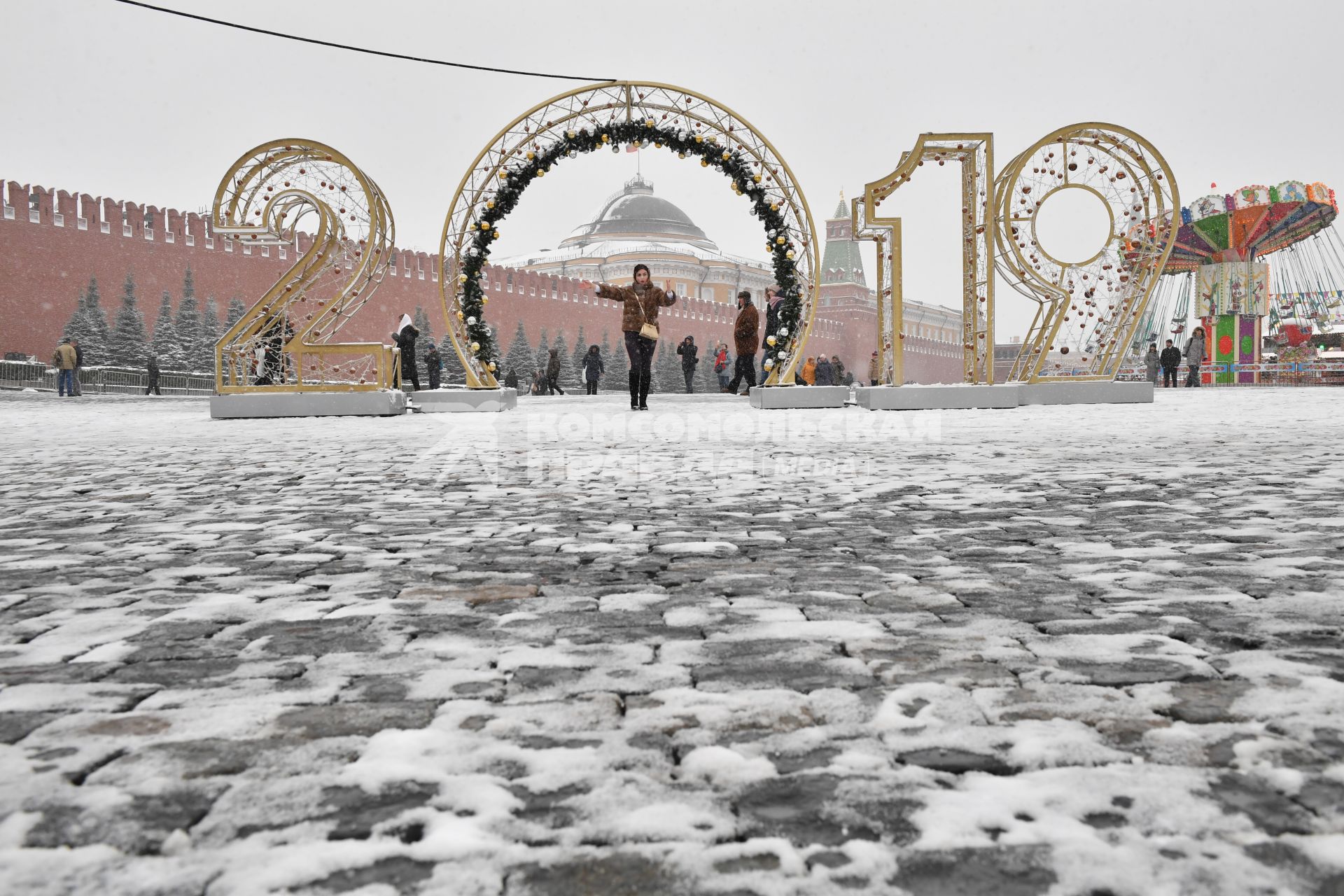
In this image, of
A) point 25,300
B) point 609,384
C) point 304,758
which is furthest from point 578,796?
point 609,384

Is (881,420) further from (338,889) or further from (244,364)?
(338,889)

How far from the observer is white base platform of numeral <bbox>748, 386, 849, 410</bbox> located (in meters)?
12.9

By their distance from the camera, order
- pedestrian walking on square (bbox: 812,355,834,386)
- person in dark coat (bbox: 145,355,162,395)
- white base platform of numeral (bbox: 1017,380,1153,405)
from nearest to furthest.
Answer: white base platform of numeral (bbox: 1017,380,1153,405) → pedestrian walking on square (bbox: 812,355,834,386) → person in dark coat (bbox: 145,355,162,395)

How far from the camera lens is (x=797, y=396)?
13.0 meters

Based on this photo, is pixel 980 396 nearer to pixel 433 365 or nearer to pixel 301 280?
pixel 301 280

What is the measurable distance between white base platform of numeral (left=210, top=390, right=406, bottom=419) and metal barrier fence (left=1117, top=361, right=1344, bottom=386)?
77.0 ft

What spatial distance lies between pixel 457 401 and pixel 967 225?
245 inches

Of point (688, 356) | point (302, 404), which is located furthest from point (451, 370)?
point (302, 404)

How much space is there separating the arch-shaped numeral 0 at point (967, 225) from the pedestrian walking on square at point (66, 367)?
55.9 feet

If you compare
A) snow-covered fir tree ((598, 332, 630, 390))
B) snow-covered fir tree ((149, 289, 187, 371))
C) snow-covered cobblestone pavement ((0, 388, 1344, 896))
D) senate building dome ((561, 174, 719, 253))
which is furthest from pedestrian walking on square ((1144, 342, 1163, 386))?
senate building dome ((561, 174, 719, 253))

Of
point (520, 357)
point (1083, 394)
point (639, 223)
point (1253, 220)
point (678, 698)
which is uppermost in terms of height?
point (639, 223)

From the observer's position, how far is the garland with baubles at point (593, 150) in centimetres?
1310

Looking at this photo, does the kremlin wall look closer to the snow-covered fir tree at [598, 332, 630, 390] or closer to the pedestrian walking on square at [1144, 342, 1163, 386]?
the snow-covered fir tree at [598, 332, 630, 390]

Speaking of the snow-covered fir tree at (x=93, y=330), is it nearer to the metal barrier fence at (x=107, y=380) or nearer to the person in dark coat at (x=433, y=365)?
the metal barrier fence at (x=107, y=380)
